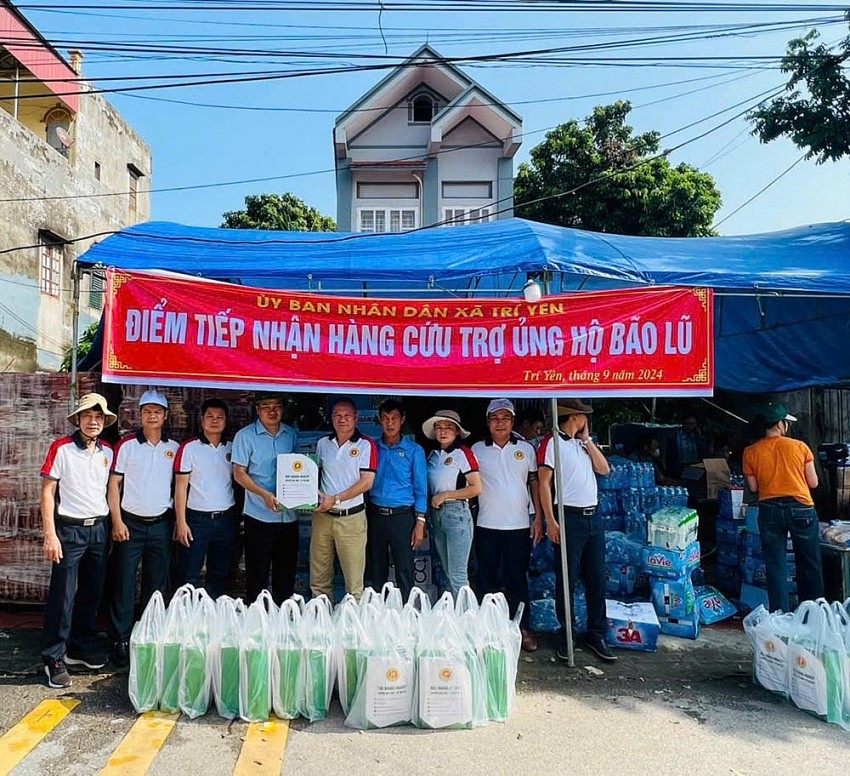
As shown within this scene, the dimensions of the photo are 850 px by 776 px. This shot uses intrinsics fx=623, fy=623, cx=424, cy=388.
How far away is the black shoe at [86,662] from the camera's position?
3.97m

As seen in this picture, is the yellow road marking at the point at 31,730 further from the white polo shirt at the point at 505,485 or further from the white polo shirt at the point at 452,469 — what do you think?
the white polo shirt at the point at 505,485

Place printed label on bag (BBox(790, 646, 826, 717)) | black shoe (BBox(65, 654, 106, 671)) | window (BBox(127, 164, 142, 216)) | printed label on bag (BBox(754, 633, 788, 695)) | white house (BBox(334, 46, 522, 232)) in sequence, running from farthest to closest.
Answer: window (BBox(127, 164, 142, 216)) → white house (BBox(334, 46, 522, 232)) → black shoe (BBox(65, 654, 106, 671)) → printed label on bag (BBox(754, 633, 788, 695)) → printed label on bag (BBox(790, 646, 826, 717))

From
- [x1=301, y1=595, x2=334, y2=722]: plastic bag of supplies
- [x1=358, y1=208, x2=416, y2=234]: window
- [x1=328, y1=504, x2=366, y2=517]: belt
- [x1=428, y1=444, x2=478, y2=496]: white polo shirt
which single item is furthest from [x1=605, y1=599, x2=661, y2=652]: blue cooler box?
[x1=358, y1=208, x2=416, y2=234]: window

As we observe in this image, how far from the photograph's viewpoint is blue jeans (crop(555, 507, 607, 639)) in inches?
172

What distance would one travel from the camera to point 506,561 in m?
4.48

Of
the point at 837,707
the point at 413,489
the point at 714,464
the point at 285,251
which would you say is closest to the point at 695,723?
the point at 837,707

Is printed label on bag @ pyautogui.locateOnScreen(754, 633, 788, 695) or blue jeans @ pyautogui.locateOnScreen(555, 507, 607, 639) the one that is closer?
printed label on bag @ pyautogui.locateOnScreen(754, 633, 788, 695)

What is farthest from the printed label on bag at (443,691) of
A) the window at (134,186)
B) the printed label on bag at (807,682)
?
the window at (134,186)

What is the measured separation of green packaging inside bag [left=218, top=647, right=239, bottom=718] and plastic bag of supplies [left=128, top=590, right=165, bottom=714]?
367 millimetres

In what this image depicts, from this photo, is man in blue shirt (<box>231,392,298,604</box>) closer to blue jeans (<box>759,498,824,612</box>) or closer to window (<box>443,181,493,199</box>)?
blue jeans (<box>759,498,824,612</box>)

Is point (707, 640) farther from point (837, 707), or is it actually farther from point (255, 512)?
point (255, 512)

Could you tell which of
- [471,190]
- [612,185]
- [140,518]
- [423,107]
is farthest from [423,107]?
[140,518]

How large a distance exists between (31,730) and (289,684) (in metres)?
1.37

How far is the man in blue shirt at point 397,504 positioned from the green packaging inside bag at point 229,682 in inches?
49.1
